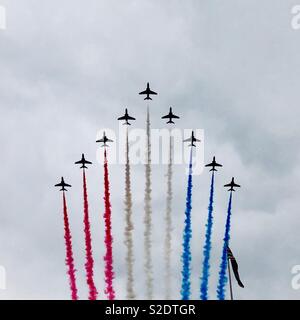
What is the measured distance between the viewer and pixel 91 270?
198 meters
